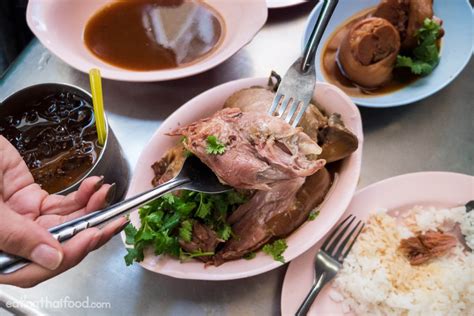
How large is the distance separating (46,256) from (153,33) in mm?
1118

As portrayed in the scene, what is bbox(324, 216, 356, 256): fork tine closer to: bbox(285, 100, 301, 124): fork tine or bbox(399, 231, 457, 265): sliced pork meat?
bbox(399, 231, 457, 265): sliced pork meat

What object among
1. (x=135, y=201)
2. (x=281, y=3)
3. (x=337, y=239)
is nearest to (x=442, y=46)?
(x=281, y=3)

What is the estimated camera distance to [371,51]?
1395 mm

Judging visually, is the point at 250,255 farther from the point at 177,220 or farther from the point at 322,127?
the point at 322,127

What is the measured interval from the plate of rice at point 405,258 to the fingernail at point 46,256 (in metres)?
0.57

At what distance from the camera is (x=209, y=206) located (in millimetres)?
1075

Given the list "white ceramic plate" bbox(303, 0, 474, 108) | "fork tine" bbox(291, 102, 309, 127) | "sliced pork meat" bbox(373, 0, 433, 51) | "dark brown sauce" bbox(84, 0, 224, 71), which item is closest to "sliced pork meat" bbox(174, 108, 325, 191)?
"fork tine" bbox(291, 102, 309, 127)

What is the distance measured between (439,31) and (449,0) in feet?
0.84

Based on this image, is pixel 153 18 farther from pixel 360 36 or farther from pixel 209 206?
pixel 209 206

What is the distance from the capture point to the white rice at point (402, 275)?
1.05m

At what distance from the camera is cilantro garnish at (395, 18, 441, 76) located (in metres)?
1.44

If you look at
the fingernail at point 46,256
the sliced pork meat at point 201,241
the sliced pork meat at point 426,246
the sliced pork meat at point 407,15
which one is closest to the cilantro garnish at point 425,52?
the sliced pork meat at point 407,15

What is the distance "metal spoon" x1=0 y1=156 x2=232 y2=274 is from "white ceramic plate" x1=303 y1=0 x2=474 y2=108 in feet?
2.04

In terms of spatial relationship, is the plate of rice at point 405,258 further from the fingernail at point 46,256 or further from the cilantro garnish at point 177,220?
the fingernail at point 46,256
